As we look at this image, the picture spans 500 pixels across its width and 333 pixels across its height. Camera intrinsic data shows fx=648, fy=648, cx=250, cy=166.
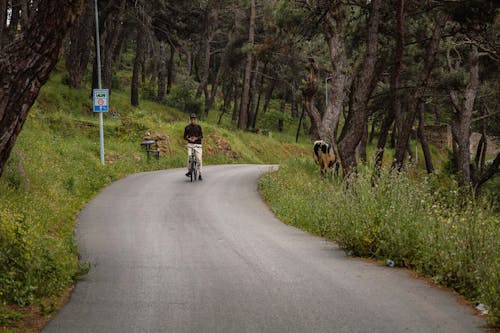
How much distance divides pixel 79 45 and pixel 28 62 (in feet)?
111

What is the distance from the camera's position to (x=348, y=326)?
6.46 metres

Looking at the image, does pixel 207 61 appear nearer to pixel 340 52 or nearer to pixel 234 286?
pixel 340 52

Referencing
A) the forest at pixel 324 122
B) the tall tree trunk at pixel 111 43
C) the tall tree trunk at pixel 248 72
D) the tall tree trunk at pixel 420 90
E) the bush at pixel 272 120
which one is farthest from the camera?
the bush at pixel 272 120

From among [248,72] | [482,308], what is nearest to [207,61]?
[248,72]

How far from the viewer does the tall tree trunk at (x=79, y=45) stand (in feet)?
124

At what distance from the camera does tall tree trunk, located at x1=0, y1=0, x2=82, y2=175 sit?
257 inches

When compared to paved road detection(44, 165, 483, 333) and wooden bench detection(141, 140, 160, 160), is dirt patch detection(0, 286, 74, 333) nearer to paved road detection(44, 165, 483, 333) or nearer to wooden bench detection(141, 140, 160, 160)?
paved road detection(44, 165, 483, 333)

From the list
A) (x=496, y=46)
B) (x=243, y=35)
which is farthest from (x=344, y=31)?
(x=243, y=35)

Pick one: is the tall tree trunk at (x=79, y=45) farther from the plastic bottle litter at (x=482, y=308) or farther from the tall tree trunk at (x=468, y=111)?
the plastic bottle litter at (x=482, y=308)

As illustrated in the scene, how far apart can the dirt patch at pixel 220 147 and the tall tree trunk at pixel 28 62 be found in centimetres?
3312

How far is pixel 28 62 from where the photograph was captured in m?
6.73

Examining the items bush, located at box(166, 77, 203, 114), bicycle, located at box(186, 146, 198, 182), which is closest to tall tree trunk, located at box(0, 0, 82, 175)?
bicycle, located at box(186, 146, 198, 182)

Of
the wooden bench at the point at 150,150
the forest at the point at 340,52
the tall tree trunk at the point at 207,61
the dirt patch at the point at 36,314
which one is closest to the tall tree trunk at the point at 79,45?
Answer: the forest at the point at 340,52

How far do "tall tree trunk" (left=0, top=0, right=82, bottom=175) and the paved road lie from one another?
2.12 m
